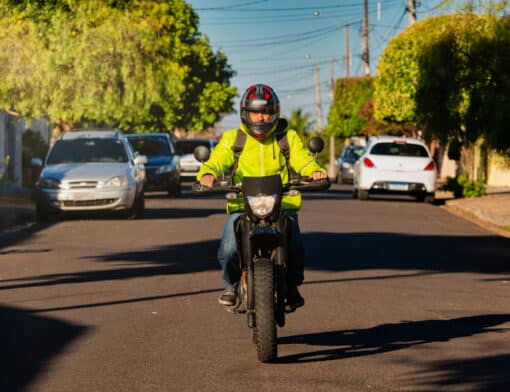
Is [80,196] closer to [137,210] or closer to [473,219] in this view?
[137,210]

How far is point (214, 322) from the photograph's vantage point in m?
9.68

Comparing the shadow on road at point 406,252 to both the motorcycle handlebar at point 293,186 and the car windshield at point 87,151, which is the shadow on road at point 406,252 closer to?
the car windshield at point 87,151

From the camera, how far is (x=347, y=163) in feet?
159

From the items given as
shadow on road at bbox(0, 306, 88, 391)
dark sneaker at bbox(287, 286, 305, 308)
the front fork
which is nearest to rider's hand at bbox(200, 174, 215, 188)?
the front fork

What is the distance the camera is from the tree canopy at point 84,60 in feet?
112

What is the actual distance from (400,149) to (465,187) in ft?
9.58

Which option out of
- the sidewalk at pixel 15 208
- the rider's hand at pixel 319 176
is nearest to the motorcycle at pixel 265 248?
the rider's hand at pixel 319 176

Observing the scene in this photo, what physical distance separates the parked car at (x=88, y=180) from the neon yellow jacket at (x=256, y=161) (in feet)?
45.0

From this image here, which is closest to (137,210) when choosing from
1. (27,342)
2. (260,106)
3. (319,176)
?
(27,342)

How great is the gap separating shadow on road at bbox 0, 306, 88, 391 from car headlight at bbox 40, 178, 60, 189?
11.3 metres

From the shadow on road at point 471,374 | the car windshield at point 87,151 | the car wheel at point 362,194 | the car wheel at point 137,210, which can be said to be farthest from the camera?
the car wheel at point 362,194

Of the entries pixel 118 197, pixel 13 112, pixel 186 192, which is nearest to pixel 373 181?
pixel 186 192

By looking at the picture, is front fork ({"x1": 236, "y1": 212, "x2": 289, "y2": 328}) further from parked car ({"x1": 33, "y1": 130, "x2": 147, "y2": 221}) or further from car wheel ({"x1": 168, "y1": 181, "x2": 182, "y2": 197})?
car wheel ({"x1": 168, "y1": 181, "x2": 182, "y2": 197})

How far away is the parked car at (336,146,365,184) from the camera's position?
159ft
